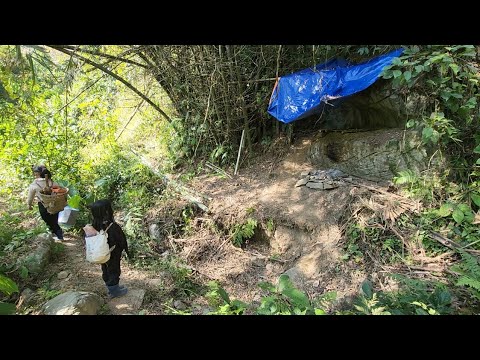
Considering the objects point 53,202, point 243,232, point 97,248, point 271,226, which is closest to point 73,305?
point 97,248

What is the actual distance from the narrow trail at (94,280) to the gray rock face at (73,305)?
0.22 metres

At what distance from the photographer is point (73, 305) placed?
322 cm

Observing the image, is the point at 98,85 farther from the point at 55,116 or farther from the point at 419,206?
the point at 419,206

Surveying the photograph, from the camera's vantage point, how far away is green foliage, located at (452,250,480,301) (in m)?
3.06

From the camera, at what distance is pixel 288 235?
5320 millimetres

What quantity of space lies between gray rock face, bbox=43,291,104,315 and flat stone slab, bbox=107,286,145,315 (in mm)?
289

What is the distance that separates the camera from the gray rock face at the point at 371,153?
5.11m

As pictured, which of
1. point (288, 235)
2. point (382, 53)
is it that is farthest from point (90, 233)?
point (382, 53)

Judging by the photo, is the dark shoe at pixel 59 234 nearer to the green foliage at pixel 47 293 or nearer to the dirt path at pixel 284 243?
the green foliage at pixel 47 293

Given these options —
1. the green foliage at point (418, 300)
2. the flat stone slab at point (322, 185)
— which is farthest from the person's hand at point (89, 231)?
the flat stone slab at point (322, 185)

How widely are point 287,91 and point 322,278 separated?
3545mm

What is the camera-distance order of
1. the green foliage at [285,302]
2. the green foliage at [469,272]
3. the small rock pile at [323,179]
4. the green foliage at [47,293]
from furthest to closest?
1. the small rock pile at [323,179]
2. the green foliage at [47,293]
3. the green foliage at [469,272]
4. the green foliage at [285,302]

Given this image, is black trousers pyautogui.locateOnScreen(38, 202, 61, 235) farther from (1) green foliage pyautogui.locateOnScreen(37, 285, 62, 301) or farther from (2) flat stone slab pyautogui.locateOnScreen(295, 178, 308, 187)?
(2) flat stone slab pyautogui.locateOnScreen(295, 178, 308, 187)

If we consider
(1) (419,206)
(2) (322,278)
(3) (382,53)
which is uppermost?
(3) (382,53)
